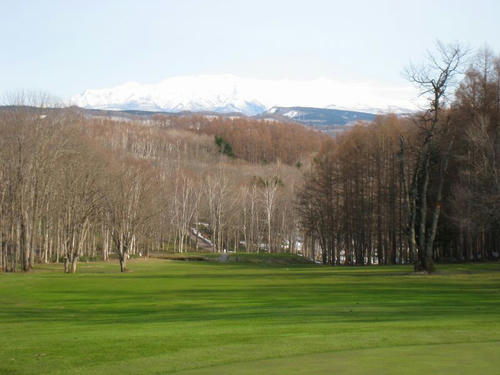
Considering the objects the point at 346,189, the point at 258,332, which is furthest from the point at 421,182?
the point at 258,332

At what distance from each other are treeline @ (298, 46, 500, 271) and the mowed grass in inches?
861

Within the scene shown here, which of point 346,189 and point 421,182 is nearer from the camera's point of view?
point 421,182

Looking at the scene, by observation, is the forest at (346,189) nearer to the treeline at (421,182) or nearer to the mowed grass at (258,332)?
the treeline at (421,182)

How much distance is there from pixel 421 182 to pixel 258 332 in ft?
176

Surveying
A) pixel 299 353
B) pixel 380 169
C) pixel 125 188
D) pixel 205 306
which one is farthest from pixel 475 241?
pixel 299 353

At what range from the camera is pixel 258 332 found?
18125mm

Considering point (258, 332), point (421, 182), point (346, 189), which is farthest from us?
point (346, 189)

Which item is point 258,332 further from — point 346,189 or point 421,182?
point 346,189

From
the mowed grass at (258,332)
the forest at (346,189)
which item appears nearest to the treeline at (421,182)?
the forest at (346,189)

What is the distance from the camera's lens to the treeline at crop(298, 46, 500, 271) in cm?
5493

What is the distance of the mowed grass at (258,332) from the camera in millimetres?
13203

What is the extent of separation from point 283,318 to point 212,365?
8868 mm

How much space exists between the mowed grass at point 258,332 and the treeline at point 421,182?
21.9m

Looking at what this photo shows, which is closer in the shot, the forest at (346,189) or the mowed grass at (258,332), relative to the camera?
the mowed grass at (258,332)
